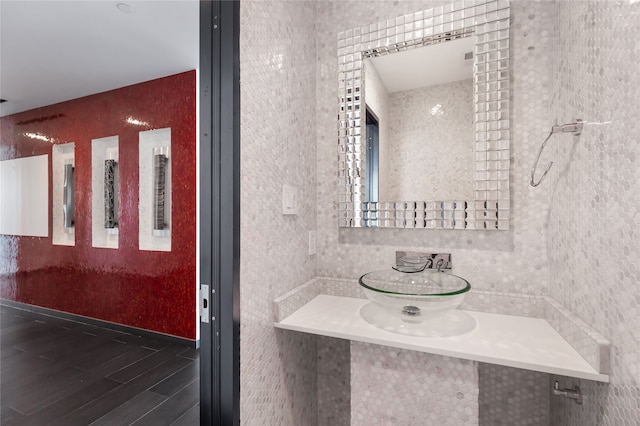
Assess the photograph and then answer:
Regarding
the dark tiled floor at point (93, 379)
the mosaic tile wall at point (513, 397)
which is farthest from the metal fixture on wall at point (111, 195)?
the mosaic tile wall at point (513, 397)

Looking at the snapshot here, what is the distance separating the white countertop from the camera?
0.80m

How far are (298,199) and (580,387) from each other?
1.14 meters

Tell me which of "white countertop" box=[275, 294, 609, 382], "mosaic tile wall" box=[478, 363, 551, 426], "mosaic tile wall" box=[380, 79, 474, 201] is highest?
"mosaic tile wall" box=[380, 79, 474, 201]

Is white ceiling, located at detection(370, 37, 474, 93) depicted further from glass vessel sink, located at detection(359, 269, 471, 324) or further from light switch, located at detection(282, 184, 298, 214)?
glass vessel sink, located at detection(359, 269, 471, 324)

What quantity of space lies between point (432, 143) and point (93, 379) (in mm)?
2792

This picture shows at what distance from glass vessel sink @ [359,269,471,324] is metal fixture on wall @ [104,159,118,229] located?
2989 mm

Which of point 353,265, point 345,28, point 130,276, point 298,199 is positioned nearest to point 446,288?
point 353,265

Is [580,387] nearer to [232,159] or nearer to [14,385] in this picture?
[232,159]

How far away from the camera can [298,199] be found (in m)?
1.27

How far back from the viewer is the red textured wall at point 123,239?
2598 mm

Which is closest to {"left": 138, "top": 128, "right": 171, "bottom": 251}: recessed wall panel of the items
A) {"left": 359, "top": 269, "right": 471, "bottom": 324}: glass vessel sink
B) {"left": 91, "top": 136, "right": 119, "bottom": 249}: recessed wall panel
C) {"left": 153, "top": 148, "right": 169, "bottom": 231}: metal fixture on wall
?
{"left": 153, "top": 148, "right": 169, "bottom": 231}: metal fixture on wall

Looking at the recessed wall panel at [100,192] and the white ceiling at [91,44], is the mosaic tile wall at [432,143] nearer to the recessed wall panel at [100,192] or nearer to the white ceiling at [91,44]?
the white ceiling at [91,44]

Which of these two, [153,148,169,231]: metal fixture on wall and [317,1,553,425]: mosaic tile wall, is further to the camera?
[153,148,169,231]: metal fixture on wall

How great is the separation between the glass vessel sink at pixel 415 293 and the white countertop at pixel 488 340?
0.32 feet
